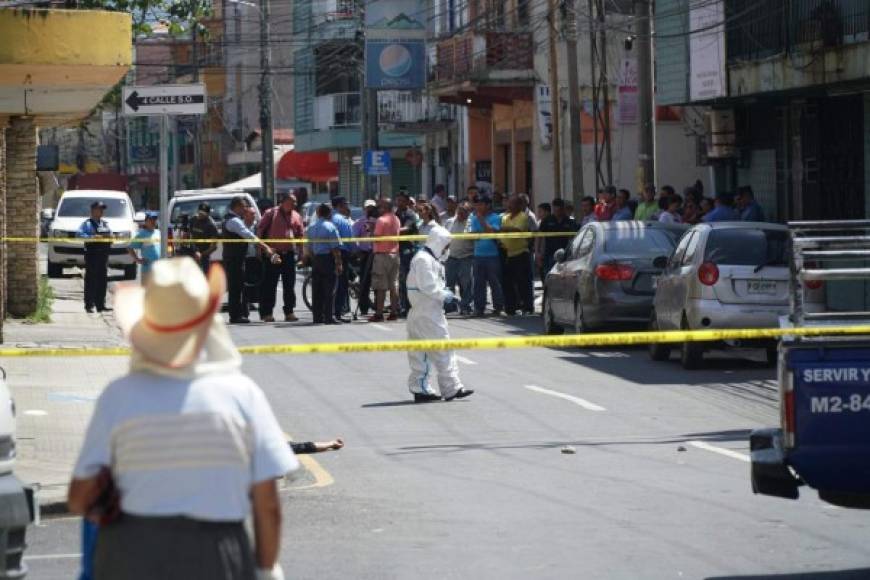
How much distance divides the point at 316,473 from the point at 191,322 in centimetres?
757

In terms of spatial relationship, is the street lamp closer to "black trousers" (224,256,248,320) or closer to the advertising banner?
the advertising banner

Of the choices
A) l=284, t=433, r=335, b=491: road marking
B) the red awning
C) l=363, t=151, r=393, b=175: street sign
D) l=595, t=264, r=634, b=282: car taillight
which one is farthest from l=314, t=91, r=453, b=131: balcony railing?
l=284, t=433, r=335, b=491: road marking

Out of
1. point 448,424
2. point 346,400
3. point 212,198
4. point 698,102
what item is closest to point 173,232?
point 212,198

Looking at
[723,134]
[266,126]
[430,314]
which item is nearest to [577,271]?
[430,314]

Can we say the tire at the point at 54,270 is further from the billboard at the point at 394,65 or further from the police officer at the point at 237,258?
the police officer at the point at 237,258

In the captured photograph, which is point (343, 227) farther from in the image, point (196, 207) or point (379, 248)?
point (196, 207)

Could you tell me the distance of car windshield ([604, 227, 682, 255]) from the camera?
22312mm

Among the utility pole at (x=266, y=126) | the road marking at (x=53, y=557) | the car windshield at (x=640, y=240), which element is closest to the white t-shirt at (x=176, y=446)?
the road marking at (x=53, y=557)

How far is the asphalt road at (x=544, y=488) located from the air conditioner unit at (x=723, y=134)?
1343 cm

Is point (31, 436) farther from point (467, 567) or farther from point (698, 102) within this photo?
point (698, 102)

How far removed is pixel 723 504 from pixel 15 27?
9.62 metres

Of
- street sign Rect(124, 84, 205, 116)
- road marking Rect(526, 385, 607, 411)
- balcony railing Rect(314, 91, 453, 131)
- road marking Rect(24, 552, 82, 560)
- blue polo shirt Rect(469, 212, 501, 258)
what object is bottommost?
road marking Rect(24, 552, 82, 560)

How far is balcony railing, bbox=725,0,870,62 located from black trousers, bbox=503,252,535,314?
488 centimetres

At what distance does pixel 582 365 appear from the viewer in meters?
20.5
